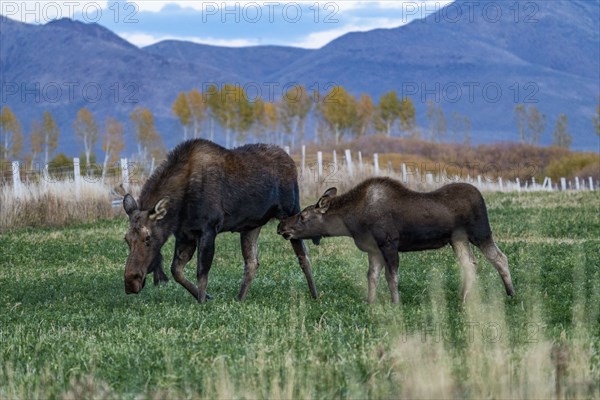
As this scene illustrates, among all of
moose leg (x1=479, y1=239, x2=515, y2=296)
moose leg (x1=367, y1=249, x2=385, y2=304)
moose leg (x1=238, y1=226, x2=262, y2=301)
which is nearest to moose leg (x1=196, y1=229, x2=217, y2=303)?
moose leg (x1=238, y1=226, x2=262, y2=301)

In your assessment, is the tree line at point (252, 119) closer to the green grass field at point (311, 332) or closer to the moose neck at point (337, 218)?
the green grass field at point (311, 332)

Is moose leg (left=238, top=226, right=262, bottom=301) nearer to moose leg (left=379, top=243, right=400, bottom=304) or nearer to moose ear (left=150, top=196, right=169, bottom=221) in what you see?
moose ear (left=150, top=196, right=169, bottom=221)

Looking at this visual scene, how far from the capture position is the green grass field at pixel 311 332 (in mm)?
7980

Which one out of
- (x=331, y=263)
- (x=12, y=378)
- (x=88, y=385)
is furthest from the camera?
(x=331, y=263)

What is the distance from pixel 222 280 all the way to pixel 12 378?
7.32 m

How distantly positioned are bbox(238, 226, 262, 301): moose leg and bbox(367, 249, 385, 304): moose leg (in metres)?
1.81

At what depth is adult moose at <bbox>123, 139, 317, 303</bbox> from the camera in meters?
13.0

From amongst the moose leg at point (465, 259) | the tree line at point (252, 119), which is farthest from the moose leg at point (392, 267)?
the tree line at point (252, 119)

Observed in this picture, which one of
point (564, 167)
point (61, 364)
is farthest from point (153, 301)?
point (564, 167)

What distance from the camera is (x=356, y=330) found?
1030 cm

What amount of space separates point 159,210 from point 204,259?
3.03ft

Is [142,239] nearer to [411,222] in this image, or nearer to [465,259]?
[411,222]

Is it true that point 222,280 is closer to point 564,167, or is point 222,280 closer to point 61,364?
point 61,364

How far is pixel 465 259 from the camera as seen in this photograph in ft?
44.4
